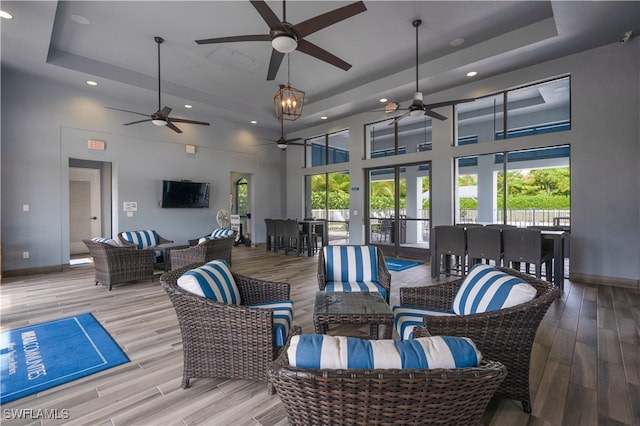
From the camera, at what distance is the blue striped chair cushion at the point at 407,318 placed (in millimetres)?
1938

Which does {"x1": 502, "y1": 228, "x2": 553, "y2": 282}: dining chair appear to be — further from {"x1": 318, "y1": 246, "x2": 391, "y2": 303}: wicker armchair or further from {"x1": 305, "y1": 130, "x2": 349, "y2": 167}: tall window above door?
{"x1": 305, "y1": 130, "x2": 349, "y2": 167}: tall window above door

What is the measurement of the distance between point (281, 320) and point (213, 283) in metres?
0.57

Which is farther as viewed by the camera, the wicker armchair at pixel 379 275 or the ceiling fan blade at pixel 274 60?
the ceiling fan blade at pixel 274 60

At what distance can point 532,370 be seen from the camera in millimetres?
2307

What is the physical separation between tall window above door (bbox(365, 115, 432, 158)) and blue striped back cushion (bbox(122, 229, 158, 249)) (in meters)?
5.69

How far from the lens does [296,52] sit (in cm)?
544

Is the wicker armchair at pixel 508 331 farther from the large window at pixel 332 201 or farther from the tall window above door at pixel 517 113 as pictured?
the large window at pixel 332 201

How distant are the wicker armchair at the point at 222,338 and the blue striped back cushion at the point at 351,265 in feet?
4.53

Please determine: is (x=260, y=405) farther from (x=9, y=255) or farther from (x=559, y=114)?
(x=559, y=114)

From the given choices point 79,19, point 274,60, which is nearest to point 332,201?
point 274,60

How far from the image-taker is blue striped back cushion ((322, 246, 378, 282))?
325 cm

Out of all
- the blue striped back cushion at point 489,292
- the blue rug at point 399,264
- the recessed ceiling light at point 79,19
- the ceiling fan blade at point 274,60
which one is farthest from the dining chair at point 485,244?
the recessed ceiling light at point 79,19

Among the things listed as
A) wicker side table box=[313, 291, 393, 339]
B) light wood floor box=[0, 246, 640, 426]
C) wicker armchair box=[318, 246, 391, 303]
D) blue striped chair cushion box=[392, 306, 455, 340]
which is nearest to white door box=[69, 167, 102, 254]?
light wood floor box=[0, 246, 640, 426]

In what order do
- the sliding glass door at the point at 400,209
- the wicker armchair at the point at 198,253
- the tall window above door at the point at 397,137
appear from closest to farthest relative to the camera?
the wicker armchair at the point at 198,253 < the sliding glass door at the point at 400,209 < the tall window above door at the point at 397,137
